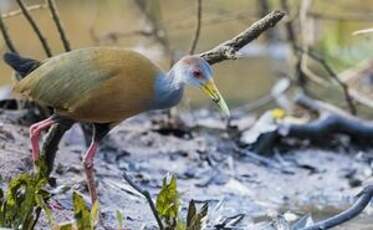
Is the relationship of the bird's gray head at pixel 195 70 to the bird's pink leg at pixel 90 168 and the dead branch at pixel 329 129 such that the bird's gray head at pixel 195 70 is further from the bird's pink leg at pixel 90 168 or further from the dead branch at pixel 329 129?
the dead branch at pixel 329 129

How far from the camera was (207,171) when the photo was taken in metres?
6.49

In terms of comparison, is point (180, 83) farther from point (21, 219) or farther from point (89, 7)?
point (89, 7)

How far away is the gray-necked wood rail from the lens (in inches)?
177

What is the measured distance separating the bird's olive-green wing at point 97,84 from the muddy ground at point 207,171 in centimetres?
55

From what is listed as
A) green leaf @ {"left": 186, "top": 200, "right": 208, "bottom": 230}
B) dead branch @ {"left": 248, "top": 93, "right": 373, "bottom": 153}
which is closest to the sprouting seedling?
green leaf @ {"left": 186, "top": 200, "right": 208, "bottom": 230}

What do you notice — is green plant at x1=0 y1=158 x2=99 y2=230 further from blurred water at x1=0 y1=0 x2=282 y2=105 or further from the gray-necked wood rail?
blurred water at x1=0 y1=0 x2=282 y2=105

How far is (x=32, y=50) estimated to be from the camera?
478 inches

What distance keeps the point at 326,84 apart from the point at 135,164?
323 centimetres

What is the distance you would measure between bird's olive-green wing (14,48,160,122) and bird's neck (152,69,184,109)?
0.04 meters

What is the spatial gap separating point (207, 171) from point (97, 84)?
213 cm

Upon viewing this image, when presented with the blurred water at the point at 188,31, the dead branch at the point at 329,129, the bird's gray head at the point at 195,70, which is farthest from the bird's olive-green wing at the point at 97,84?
the blurred water at the point at 188,31

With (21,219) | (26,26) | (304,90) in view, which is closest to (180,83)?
(21,219)

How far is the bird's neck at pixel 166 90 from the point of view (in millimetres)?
4629

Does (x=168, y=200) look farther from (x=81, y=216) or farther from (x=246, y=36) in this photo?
(x=246, y=36)
